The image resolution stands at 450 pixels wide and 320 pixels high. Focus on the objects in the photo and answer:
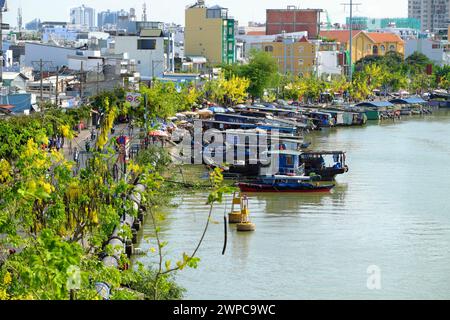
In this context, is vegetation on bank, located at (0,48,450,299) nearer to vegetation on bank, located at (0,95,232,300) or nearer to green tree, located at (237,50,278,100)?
Answer: vegetation on bank, located at (0,95,232,300)

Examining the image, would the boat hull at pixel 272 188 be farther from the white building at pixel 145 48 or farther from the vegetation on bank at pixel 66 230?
the white building at pixel 145 48

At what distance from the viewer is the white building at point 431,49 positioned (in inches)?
1912

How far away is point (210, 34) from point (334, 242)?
2668 cm

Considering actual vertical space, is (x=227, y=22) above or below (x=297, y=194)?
above

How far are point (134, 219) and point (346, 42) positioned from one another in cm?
3746

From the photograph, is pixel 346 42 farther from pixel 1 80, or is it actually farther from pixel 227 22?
pixel 1 80

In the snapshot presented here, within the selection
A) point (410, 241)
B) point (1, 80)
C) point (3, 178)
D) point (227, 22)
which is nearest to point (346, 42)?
point (227, 22)

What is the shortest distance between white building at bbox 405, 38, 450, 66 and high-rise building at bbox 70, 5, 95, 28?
5888 centimetres

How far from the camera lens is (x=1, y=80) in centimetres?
2203

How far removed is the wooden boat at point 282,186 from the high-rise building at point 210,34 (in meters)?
21.7

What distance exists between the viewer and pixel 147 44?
32062mm
